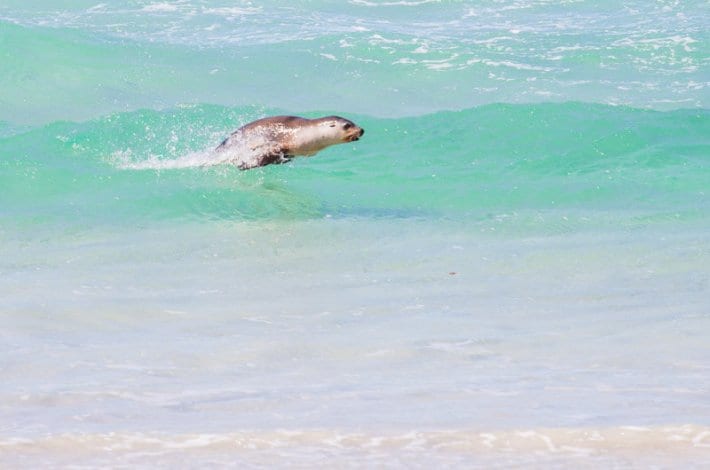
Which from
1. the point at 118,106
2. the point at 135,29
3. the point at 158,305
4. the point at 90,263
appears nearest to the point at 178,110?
the point at 118,106

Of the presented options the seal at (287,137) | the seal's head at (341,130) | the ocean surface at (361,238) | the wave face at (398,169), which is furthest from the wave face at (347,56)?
the seal's head at (341,130)

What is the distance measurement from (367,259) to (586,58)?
500 inches

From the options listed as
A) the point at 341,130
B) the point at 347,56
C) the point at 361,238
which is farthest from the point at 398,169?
the point at 347,56

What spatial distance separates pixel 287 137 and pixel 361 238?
3.03 meters

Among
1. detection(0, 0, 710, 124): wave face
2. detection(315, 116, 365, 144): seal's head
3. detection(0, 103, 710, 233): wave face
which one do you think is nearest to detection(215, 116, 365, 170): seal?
detection(315, 116, 365, 144): seal's head

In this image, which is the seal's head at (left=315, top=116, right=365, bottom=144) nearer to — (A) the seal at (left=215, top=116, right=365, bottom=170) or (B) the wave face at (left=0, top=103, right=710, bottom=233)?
(A) the seal at (left=215, top=116, right=365, bottom=170)

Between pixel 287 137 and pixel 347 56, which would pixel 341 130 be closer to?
pixel 287 137

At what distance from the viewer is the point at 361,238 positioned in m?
11.5

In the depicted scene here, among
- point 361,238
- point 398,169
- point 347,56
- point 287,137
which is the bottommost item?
point 361,238

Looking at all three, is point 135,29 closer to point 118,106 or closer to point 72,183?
point 118,106

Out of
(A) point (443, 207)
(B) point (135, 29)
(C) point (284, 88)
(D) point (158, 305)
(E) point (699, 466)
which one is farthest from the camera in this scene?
(B) point (135, 29)

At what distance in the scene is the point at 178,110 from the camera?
63.1 feet

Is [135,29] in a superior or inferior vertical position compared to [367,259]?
superior

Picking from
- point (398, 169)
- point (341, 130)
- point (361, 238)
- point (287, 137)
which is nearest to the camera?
point (361, 238)
